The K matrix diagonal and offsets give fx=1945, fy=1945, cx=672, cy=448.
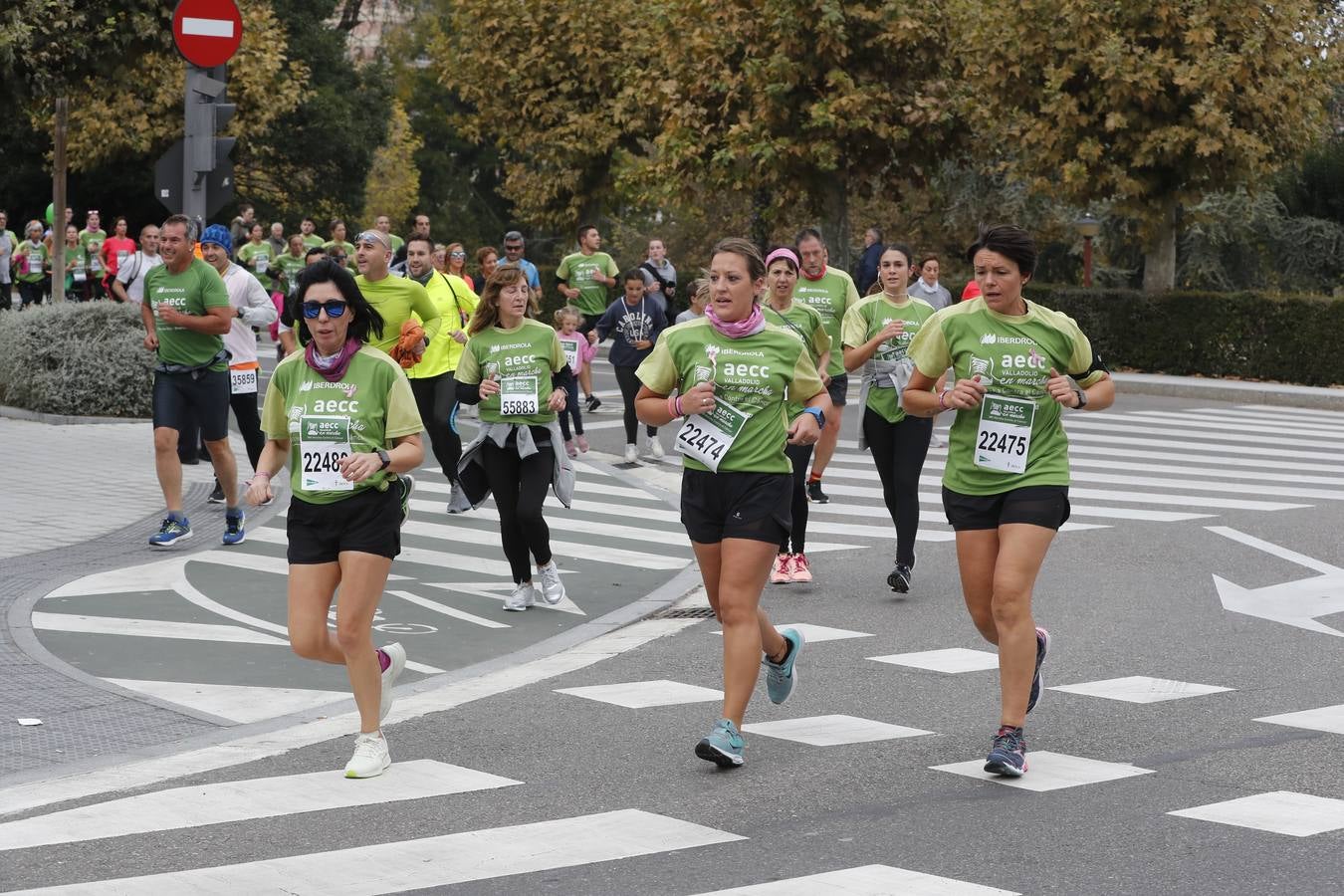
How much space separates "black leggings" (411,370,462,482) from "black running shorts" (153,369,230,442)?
221 centimetres

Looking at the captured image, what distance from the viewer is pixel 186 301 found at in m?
11.3

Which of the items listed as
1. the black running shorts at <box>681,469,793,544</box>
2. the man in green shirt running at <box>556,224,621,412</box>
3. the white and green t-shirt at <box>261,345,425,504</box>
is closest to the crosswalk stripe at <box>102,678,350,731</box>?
the white and green t-shirt at <box>261,345,425,504</box>

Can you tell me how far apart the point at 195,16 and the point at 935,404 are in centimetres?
765

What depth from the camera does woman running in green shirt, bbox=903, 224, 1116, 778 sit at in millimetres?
6652

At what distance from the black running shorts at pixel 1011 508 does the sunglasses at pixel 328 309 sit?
218 cm

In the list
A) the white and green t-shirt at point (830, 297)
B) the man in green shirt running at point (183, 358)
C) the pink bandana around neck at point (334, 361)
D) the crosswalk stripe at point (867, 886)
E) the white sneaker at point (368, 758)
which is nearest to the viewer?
the crosswalk stripe at point (867, 886)

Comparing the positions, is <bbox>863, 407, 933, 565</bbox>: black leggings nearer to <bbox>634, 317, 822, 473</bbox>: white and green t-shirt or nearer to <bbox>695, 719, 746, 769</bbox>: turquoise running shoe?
<bbox>634, 317, 822, 473</bbox>: white and green t-shirt

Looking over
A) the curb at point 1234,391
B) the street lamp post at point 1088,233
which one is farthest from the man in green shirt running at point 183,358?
the street lamp post at point 1088,233

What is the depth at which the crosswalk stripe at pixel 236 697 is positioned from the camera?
7.65m

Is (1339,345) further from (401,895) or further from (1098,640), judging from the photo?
(401,895)

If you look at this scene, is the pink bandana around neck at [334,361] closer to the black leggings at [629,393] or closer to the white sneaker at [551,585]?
the white sneaker at [551,585]

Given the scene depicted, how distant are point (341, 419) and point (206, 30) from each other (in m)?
7.16

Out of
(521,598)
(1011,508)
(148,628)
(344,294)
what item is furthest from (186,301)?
(1011,508)

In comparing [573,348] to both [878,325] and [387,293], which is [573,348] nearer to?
[387,293]
